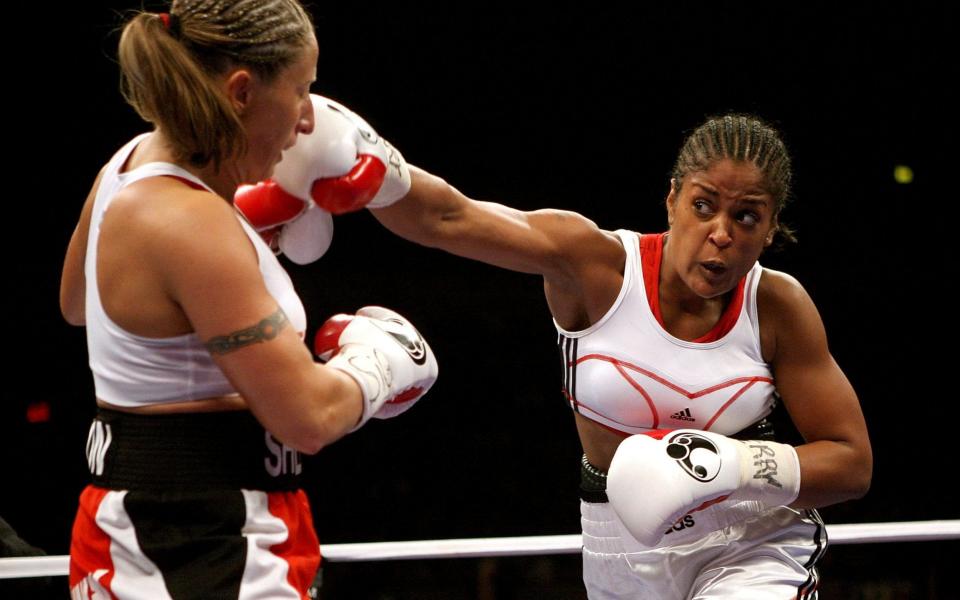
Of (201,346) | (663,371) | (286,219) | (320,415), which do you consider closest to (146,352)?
(201,346)

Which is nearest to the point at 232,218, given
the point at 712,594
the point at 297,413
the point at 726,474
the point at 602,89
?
the point at 297,413

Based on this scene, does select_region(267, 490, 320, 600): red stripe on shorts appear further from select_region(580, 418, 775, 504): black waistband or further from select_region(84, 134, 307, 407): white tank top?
select_region(580, 418, 775, 504): black waistband

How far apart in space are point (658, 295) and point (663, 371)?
0.51 feet

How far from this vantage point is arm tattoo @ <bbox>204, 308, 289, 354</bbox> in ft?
3.35

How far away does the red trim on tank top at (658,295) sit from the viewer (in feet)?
5.99

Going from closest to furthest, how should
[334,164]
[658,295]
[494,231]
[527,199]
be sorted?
[334,164]
[494,231]
[658,295]
[527,199]

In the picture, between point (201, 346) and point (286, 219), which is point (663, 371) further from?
point (201, 346)

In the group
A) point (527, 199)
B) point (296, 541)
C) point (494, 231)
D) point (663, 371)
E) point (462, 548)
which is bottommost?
point (527, 199)

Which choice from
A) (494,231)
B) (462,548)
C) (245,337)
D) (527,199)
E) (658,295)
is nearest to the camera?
(245,337)

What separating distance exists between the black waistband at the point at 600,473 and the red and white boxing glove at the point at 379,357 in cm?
67

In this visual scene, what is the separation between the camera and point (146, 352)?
3.51 ft

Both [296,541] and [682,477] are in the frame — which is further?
[682,477]

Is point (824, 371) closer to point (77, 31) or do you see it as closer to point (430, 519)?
point (430, 519)

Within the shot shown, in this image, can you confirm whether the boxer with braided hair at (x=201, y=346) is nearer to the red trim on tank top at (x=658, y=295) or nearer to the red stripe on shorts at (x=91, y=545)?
the red stripe on shorts at (x=91, y=545)
